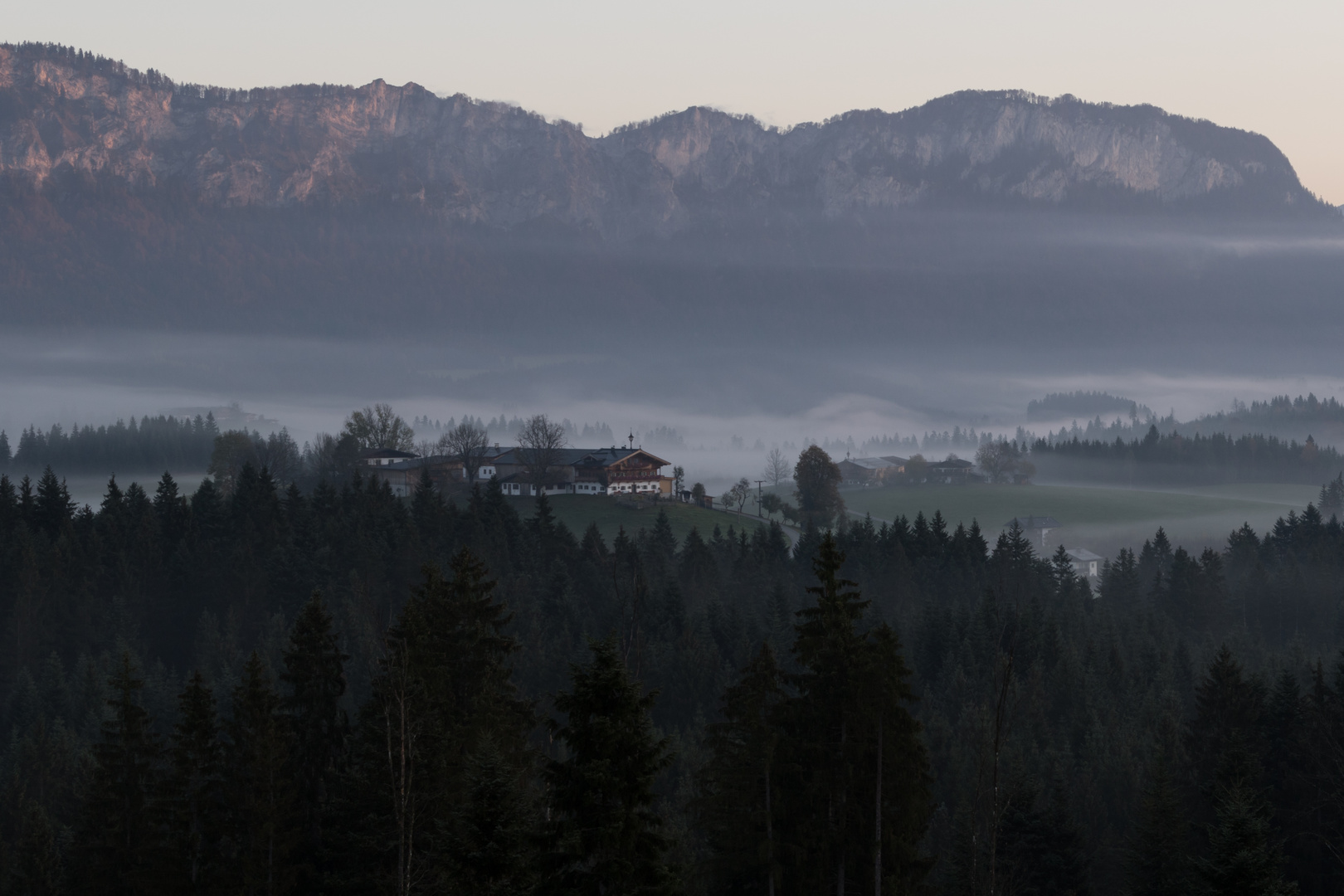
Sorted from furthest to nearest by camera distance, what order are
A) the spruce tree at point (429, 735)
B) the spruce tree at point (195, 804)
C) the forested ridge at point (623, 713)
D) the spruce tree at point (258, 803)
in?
the spruce tree at point (195, 804) < the spruce tree at point (258, 803) < the forested ridge at point (623, 713) < the spruce tree at point (429, 735)

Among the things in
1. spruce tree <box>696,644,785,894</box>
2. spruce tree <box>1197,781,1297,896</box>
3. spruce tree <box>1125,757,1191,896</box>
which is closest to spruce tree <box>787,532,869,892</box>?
spruce tree <box>696,644,785,894</box>

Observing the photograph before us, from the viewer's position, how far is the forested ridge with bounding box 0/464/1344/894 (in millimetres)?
38094

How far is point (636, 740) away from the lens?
28.1 m

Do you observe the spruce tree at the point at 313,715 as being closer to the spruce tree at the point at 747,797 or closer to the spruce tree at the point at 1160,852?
the spruce tree at the point at 747,797

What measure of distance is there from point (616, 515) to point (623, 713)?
514 ft

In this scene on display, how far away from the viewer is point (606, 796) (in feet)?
92.1

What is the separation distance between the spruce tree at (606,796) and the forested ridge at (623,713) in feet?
0.27

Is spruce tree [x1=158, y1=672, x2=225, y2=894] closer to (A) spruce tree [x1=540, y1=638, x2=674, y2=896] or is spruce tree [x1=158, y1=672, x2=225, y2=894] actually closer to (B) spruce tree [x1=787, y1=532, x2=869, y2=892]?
(B) spruce tree [x1=787, y1=532, x2=869, y2=892]

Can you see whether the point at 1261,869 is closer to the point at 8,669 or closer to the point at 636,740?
the point at 636,740

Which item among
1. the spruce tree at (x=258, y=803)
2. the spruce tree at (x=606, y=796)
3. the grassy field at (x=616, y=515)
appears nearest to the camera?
the spruce tree at (x=606, y=796)

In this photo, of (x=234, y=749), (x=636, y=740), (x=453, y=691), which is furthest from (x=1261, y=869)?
(x=234, y=749)

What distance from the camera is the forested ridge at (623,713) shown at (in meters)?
38.1

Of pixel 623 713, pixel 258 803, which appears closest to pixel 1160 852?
pixel 623 713

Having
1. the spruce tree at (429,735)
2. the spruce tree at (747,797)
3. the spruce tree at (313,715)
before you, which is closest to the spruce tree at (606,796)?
the spruce tree at (429,735)
